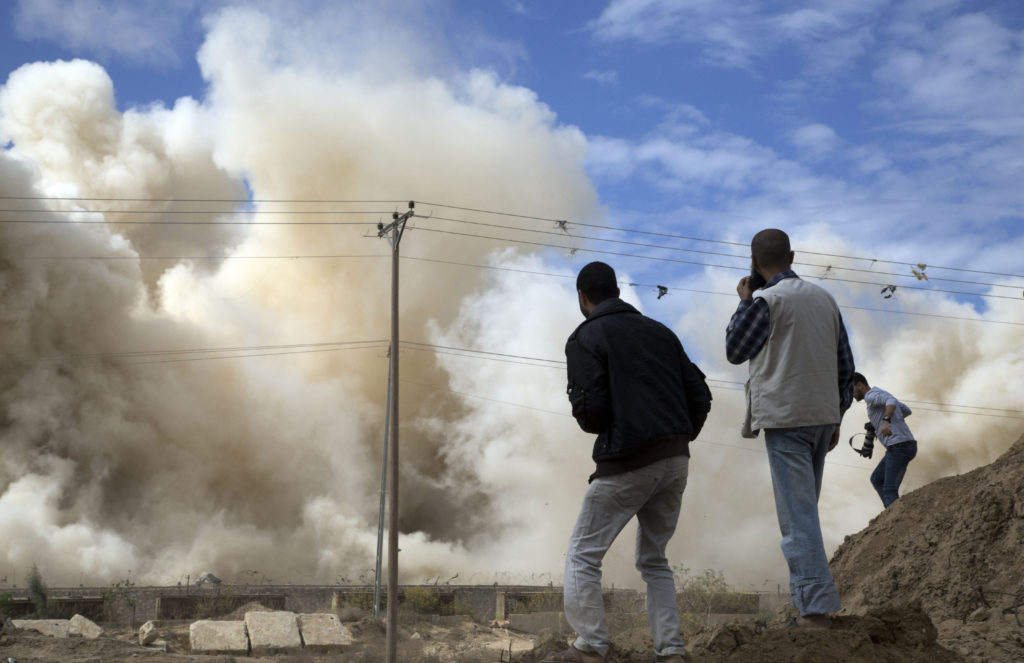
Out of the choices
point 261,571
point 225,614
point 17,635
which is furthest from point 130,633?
point 261,571

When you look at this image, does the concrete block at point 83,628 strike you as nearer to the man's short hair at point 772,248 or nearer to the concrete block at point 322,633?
the concrete block at point 322,633

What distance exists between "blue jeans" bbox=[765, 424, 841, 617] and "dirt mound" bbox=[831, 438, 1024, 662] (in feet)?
2.59

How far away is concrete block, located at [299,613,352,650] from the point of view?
1617 centimetres

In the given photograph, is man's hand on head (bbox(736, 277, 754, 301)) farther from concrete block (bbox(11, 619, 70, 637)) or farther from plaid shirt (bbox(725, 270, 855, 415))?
concrete block (bbox(11, 619, 70, 637))

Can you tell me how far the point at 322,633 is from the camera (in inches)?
660

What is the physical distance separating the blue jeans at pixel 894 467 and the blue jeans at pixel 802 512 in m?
5.47

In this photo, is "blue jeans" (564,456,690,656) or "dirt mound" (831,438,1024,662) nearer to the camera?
"blue jeans" (564,456,690,656)

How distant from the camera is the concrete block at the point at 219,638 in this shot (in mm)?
15492

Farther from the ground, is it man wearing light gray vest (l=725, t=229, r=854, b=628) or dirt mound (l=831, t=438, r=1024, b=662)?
man wearing light gray vest (l=725, t=229, r=854, b=628)

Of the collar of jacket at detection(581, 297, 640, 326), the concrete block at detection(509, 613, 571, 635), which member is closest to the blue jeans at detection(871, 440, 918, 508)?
the collar of jacket at detection(581, 297, 640, 326)

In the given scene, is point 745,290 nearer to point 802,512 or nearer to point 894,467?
point 802,512

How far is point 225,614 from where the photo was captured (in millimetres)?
21156

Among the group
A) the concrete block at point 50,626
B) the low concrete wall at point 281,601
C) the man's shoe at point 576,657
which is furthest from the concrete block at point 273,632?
the man's shoe at point 576,657

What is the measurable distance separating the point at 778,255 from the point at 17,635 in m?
7.68
